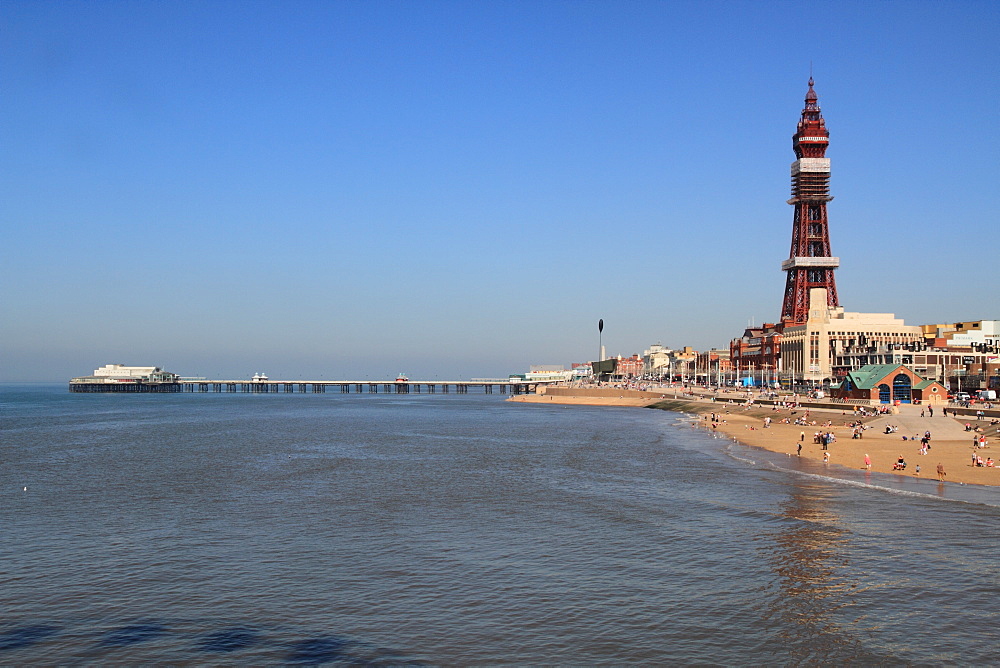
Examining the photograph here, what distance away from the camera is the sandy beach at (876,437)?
4275 centimetres

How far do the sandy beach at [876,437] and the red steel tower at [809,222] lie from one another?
71.8 meters

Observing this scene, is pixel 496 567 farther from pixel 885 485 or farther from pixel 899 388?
pixel 899 388

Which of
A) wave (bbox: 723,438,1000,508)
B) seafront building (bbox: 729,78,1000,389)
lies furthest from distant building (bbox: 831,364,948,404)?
wave (bbox: 723,438,1000,508)

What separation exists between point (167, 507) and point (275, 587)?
45.5 feet

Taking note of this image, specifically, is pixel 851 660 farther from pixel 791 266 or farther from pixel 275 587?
pixel 791 266

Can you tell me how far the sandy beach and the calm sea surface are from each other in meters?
4.23

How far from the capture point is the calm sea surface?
1648cm

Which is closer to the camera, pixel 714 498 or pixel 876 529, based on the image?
pixel 876 529

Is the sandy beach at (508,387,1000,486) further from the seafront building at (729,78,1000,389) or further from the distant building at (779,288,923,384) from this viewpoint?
the distant building at (779,288,923,384)

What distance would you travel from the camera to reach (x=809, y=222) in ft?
567

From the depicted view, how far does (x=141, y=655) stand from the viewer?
623 inches

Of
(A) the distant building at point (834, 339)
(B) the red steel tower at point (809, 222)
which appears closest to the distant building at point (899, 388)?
(A) the distant building at point (834, 339)

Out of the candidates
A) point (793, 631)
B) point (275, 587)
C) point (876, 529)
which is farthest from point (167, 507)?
point (876, 529)

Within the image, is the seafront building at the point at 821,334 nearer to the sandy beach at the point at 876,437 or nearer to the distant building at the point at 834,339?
the distant building at the point at 834,339
